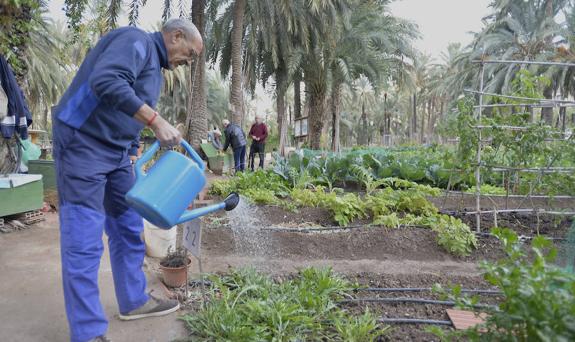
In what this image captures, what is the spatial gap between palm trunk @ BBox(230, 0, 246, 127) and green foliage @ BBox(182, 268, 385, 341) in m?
9.27

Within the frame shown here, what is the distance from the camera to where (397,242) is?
378cm

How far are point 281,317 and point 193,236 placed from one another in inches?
25.6

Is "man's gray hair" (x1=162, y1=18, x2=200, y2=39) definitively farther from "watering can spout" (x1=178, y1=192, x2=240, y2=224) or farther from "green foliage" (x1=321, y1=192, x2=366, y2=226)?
"green foliage" (x1=321, y1=192, x2=366, y2=226)

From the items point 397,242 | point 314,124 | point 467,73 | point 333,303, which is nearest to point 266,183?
point 397,242

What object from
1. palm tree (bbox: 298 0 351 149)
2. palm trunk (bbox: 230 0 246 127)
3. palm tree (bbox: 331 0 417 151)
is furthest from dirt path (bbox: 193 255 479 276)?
palm tree (bbox: 331 0 417 151)

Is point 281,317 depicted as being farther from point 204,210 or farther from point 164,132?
point 164,132

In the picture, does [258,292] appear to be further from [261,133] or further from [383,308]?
[261,133]

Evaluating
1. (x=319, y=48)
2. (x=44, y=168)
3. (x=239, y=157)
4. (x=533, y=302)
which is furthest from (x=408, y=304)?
(x=319, y=48)

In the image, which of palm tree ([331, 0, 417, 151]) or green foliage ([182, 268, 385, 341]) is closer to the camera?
green foliage ([182, 268, 385, 341])

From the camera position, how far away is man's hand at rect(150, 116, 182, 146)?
178cm

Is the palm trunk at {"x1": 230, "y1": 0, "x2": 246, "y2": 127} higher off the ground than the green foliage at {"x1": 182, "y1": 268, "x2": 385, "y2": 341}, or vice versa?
the palm trunk at {"x1": 230, "y1": 0, "x2": 246, "y2": 127}

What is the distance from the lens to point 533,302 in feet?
3.50

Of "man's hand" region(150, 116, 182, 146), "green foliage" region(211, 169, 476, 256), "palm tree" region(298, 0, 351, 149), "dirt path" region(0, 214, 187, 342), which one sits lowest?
"dirt path" region(0, 214, 187, 342)

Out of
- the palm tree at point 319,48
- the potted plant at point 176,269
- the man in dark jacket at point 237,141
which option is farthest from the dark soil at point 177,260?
the palm tree at point 319,48
